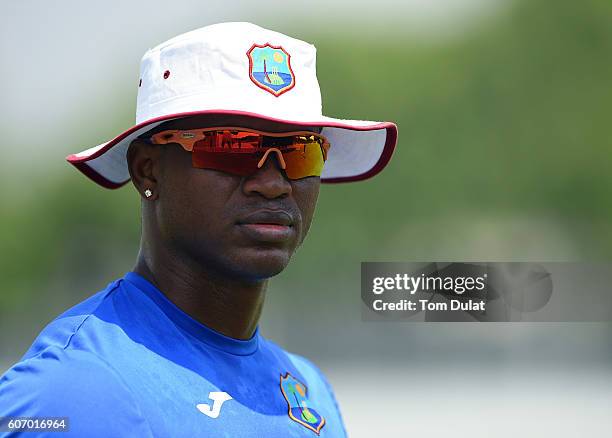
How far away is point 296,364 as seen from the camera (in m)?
3.26

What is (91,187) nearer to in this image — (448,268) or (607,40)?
(607,40)

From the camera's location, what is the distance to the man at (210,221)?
2422 millimetres

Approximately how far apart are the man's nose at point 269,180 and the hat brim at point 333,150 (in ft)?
0.35

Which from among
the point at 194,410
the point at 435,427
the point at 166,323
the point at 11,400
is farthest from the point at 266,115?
the point at 435,427

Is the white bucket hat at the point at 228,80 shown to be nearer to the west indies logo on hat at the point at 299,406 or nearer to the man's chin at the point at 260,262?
the man's chin at the point at 260,262

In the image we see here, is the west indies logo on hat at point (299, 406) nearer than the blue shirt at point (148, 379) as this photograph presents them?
No

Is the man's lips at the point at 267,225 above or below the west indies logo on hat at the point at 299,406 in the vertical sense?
above

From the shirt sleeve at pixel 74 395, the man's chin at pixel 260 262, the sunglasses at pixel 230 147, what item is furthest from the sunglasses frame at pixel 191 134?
the shirt sleeve at pixel 74 395

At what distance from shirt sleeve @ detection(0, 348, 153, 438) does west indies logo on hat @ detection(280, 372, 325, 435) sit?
682 mm

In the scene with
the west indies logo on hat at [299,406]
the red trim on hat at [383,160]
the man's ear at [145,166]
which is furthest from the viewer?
the red trim on hat at [383,160]

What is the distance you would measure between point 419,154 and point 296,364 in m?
19.9

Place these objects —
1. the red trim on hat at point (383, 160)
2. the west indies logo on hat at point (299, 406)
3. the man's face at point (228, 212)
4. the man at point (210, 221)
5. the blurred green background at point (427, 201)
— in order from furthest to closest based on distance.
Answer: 1. the blurred green background at point (427, 201)
2. the red trim on hat at point (383, 160)
3. the west indies logo on hat at point (299, 406)
4. the man's face at point (228, 212)
5. the man at point (210, 221)

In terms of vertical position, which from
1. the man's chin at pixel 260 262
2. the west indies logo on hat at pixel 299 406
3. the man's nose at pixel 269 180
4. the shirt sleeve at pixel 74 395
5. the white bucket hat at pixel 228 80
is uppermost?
the white bucket hat at pixel 228 80

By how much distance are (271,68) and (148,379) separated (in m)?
0.90
